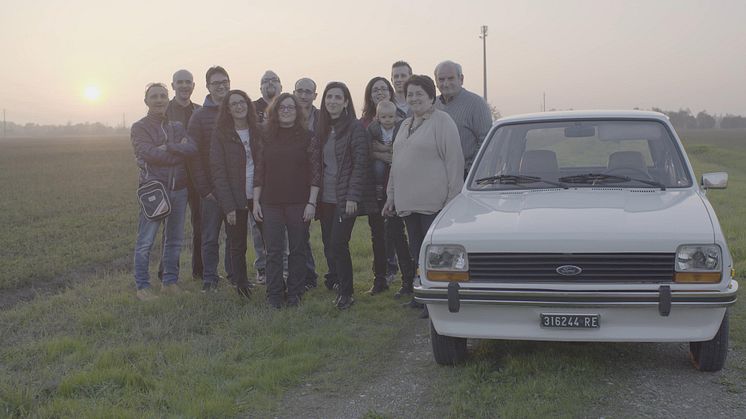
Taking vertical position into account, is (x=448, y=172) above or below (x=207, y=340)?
above

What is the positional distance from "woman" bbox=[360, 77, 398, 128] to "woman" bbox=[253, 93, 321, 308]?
780 millimetres

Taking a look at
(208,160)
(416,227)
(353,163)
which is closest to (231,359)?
(416,227)

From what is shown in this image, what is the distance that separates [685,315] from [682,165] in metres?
1.63

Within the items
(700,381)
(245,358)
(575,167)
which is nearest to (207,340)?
(245,358)

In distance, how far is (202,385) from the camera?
481 centimetres

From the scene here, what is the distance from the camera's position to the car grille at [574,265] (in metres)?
4.42

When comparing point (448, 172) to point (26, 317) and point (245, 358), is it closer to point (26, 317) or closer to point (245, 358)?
point (245, 358)

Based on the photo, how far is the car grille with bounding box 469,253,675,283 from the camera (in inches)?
174

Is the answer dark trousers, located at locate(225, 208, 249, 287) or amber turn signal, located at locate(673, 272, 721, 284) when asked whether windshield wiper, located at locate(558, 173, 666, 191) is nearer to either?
amber turn signal, located at locate(673, 272, 721, 284)

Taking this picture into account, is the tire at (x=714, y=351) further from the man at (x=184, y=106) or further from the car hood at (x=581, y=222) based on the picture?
the man at (x=184, y=106)

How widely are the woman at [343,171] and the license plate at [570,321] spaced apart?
104 inches

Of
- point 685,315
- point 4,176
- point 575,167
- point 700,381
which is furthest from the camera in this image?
point 4,176

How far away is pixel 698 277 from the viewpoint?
14.3 feet

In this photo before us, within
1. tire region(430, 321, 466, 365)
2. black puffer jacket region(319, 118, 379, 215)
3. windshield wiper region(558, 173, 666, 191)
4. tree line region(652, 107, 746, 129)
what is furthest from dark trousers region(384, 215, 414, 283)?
tree line region(652, 107, 746, 129)
